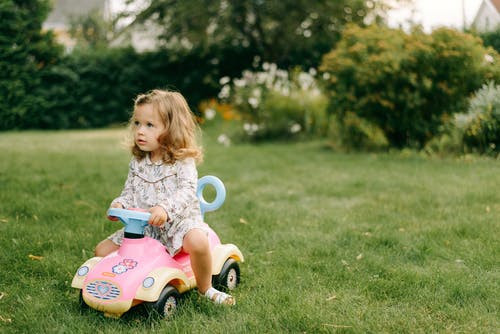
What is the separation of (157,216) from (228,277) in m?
0.68

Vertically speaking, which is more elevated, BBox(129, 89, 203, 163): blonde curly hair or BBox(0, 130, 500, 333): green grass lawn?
BBox(129, 89, 203, 163): blonde curly hair

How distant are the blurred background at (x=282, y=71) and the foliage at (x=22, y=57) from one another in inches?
1.2

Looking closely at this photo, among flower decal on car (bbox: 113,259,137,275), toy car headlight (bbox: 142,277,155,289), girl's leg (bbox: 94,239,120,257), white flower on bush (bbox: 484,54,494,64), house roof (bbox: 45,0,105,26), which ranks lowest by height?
toy car headlight (bbox: 142,277,155,289)

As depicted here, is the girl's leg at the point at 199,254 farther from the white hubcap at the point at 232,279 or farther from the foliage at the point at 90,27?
the foliage at the point at 90,27

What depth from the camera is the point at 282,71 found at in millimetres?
10922

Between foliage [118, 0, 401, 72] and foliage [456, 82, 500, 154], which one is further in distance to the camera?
foliage [118, 0, 401, 72]

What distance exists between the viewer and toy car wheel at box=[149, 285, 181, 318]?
265 centimetres

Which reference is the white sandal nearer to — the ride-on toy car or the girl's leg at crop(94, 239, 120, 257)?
the ride-on toy car

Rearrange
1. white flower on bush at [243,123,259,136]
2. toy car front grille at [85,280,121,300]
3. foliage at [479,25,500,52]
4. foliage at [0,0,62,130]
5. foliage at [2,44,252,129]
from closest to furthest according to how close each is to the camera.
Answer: toy car front grille at [85,280,121,300] → foliage at [479,25,500,52] → white flower on bush at [243,123,259,136] → foliage at [0,0,62,130] → foliage at [2,44,252,129]

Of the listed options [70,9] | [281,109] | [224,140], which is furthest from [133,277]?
[70,9]

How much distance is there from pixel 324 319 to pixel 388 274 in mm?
782

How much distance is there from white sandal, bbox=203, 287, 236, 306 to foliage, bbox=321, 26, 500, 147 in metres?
5.27

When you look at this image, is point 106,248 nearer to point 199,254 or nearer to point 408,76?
point 199,254

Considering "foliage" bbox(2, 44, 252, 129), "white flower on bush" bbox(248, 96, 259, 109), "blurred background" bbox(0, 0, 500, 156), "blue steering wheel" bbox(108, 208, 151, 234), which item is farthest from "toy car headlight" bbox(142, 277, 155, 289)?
"foliage" bbox(2, 44, 252, 129)
